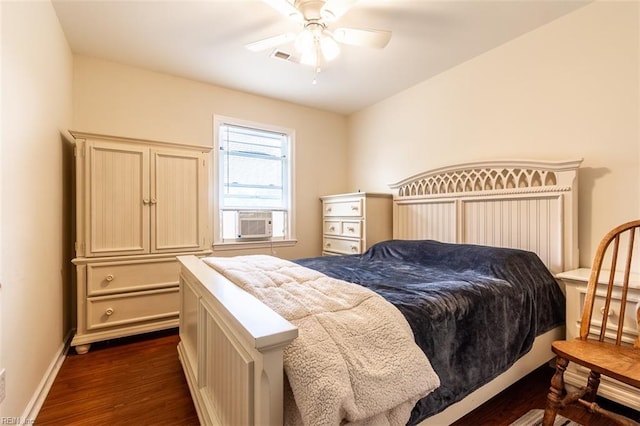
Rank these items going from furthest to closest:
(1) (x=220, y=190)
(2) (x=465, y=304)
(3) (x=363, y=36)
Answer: (1) (x=220, y=190), (3) (x=363, y=36), (2) (x=465, y=304)

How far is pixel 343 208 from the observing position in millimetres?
3529

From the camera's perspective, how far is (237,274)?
1552 millimetres

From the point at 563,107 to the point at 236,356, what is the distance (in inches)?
106

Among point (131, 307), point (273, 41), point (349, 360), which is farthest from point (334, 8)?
point (131, 307)

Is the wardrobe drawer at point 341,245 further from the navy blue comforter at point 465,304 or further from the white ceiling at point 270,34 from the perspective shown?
the white ceiling at point 270,34

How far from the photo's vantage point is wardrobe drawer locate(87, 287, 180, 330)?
2344mm

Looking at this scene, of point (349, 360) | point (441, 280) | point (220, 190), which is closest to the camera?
point (349, 360)

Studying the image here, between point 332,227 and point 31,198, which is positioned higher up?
point 31,198

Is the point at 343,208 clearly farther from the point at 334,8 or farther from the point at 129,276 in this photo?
the point at 129,276

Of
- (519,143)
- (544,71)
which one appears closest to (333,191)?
(519,143)

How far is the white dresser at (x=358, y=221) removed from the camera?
3211 mm

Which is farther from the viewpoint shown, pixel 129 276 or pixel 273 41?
pixel 129 276

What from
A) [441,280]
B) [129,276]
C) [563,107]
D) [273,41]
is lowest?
[129,276]

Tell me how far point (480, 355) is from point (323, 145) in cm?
319
